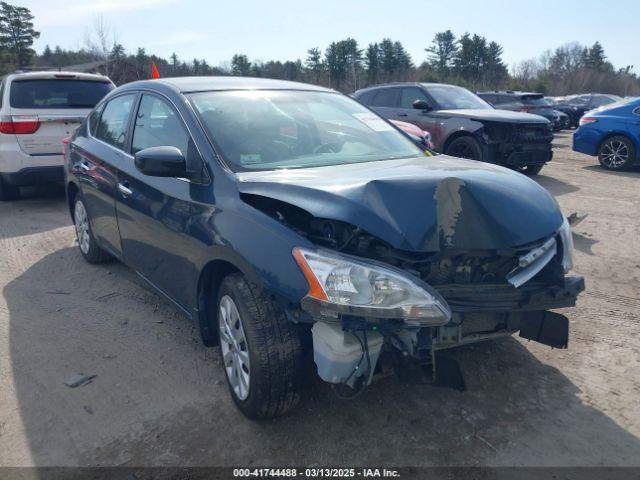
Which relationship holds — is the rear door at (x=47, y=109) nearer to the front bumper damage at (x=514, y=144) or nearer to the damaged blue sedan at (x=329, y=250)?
the damaged blue sedan at (x=329, y=250)

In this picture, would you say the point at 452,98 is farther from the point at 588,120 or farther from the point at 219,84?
the point at 219,84

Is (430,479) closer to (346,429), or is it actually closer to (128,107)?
(346,429)

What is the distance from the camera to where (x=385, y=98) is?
10.9 metres

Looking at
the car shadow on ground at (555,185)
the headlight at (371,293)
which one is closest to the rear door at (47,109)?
the headlight at (371,293)

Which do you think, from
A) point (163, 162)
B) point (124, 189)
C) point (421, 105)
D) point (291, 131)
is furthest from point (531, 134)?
point (163, 162)

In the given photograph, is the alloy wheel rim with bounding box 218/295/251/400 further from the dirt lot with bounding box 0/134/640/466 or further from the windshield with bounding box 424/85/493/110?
the windshield with bounding box 424/85/493/110

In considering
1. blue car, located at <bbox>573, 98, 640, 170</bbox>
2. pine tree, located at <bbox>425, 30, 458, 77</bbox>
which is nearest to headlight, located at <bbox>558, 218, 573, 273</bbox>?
blue car, located at <bbox>573, 98, 640, 170</bbox>

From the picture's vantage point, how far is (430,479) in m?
2.47

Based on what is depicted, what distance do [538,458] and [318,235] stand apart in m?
1.50

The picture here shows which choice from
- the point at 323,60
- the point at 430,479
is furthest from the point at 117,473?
the point at 323,60

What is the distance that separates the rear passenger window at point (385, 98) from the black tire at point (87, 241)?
273 inches

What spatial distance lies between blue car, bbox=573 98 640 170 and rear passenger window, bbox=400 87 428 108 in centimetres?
395

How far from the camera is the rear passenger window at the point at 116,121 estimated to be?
4262 mm

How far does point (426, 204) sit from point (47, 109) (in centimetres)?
683
